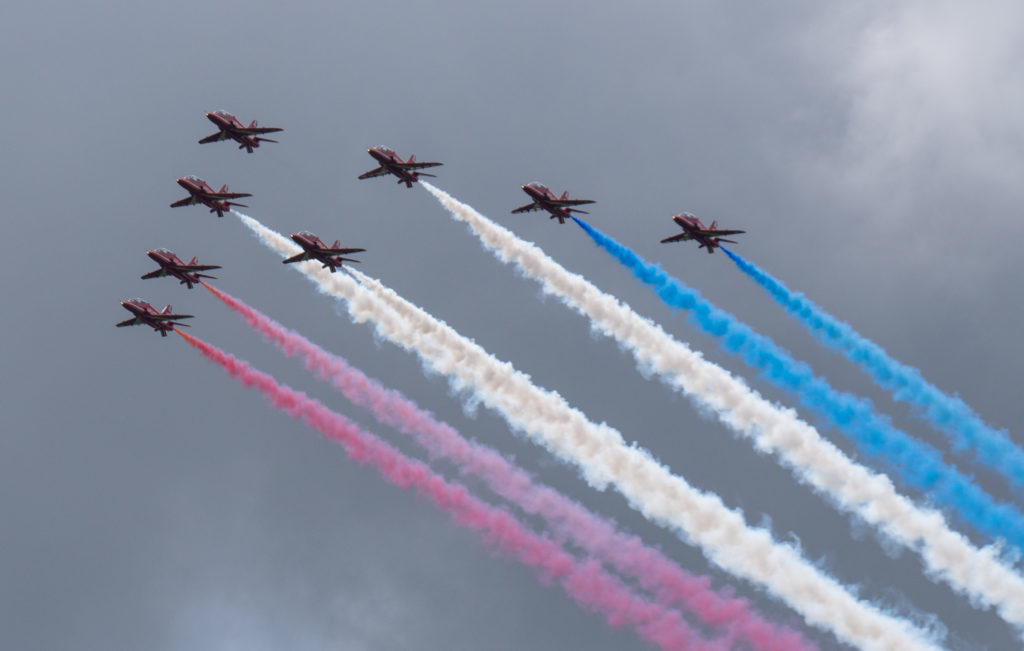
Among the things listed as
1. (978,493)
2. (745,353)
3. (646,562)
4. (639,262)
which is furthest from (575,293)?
(978,493)

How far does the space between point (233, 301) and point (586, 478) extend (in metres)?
32.6

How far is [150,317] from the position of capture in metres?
142

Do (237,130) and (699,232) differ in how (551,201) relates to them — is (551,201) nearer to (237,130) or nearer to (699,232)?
(699,232)

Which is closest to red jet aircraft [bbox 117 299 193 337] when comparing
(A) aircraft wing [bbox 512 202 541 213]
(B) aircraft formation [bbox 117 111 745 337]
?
(B) aircraft formation [bbox 117 111 745 337]

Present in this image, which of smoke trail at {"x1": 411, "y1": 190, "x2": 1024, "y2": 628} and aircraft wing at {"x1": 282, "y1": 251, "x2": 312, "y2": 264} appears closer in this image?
smoke trail at {"x1": 411, "y1": 190, "x2": 1024, "y2": 628}

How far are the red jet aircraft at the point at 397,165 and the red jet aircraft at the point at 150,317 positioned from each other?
1879 centimetres

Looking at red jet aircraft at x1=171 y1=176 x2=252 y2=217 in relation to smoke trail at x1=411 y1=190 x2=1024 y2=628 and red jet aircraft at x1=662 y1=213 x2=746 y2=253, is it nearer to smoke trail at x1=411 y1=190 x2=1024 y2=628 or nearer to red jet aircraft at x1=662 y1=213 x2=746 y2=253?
smoke trail at x1=411 y1=190 x2=1024 y2=628

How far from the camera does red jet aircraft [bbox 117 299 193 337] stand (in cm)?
14138

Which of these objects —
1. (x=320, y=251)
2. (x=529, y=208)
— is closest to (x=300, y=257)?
(x=320, y=251)

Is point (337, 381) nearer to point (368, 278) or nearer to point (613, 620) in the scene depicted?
point (368, 278)

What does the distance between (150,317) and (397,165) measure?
75.1 ft

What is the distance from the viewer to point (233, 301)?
Answer: 143625 millimetres

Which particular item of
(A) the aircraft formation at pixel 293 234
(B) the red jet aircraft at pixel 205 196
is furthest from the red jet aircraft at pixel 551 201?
(B) the red jet aircraft at pixel 205 196

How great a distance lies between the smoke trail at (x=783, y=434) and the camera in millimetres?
124125
